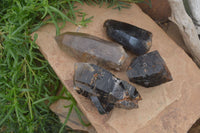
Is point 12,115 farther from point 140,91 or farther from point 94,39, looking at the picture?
point 140,91

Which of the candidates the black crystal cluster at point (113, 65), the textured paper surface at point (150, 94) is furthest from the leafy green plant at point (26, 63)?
the black crystal cluster at point (113, 65)

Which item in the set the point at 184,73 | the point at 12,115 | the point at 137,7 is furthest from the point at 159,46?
the point at 12,115

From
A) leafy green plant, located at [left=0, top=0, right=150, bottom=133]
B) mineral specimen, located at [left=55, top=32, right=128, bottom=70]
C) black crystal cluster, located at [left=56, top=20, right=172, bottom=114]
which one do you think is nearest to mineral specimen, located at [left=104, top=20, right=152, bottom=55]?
black crystal cluster, located at [left=56, top=20, right=172, bottom=114]

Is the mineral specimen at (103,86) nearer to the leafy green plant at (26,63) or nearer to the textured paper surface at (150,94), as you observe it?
the textured paper surface at (150,94)

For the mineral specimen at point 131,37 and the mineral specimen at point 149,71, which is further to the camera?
the mineral specimen at point 131,37

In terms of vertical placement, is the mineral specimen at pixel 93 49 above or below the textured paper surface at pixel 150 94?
above

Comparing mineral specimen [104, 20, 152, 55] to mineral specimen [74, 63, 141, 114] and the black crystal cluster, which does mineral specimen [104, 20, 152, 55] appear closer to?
the black crystal cluster

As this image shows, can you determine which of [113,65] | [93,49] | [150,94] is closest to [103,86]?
[113,65]
